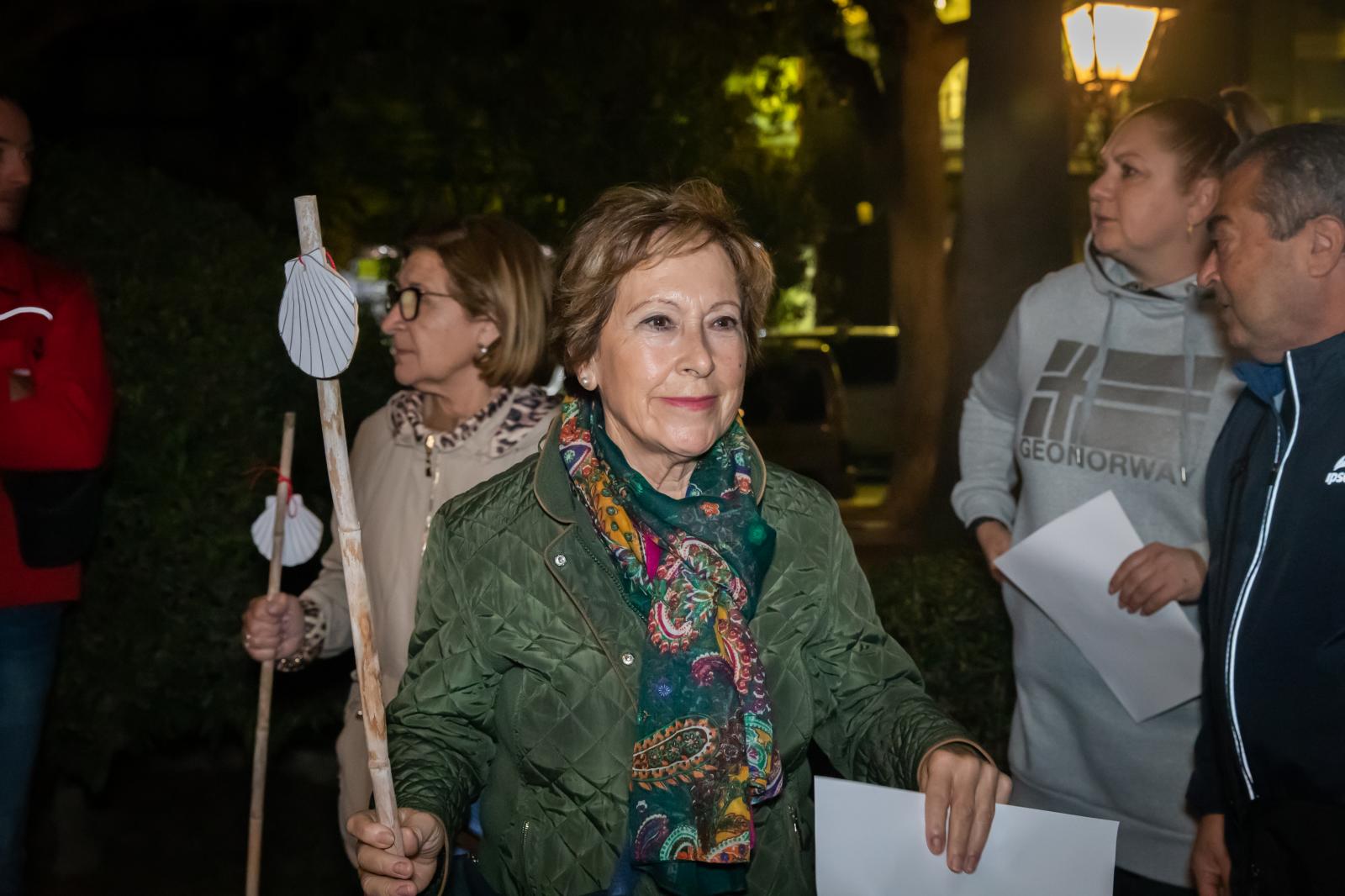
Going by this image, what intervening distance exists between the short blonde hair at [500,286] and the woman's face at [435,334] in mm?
24

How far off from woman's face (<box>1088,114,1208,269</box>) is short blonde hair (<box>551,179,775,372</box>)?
1127mm

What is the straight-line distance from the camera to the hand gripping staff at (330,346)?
166cm

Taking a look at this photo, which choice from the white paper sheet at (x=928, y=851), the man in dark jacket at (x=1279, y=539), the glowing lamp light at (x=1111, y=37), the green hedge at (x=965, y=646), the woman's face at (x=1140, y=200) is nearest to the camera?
the white paper sheet at (x=928, y=851)

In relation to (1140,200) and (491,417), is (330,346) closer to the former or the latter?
(491,417)

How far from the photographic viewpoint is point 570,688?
89.8 inches

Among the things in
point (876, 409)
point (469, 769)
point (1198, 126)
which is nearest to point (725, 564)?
point (469, 769)

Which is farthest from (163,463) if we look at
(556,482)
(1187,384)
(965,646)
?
(1187,384)

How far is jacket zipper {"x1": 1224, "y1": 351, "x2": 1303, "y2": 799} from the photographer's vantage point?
2328mm

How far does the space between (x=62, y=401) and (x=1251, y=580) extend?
3058mm

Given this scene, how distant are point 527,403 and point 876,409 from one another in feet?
50.0

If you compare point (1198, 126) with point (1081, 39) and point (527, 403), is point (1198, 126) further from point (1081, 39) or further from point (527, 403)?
point (1081, 39)

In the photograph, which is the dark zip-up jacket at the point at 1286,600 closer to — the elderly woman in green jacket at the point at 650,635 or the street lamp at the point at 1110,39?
the elderly woman in green jacket at the point at 650,635

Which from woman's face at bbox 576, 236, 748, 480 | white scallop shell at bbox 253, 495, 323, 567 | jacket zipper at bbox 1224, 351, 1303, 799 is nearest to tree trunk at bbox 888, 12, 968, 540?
white scallop shell at bbox 253, 495, 323, 567

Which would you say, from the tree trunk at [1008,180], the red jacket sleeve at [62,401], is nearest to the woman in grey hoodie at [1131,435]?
the red jacket sleeve at [62,401]
